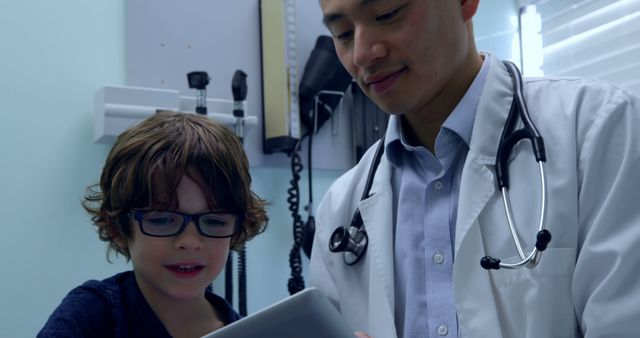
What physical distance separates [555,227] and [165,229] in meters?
0.60

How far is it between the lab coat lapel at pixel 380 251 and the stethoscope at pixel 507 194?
0.07 feet

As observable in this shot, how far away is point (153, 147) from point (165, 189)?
87 millimetres

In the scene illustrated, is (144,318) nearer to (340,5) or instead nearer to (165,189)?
(165,189)

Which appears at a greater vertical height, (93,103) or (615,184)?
(93,103)

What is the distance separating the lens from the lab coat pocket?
0.85 metres

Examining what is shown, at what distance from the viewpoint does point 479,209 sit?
96 centimetres

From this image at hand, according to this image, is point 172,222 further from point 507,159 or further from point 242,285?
point 242,285

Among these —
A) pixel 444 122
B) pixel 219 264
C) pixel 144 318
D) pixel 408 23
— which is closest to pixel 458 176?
pixel 444 122

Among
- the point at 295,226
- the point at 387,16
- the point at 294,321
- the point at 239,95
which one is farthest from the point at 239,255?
the point at 294,321

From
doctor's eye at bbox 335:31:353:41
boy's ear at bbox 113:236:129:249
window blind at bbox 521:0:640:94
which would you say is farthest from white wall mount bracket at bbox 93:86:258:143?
window blind at bbox 521:0:640:94

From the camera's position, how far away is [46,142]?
160 cm

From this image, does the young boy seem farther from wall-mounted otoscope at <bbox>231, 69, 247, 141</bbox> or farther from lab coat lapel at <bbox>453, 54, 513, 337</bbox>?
wall-mounted otoscope at <bbox>231, 69, 247, 141</bbox>

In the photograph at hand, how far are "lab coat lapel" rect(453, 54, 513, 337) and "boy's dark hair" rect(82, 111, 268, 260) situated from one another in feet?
1.27

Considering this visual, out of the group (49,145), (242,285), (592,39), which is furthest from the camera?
(592,39)
